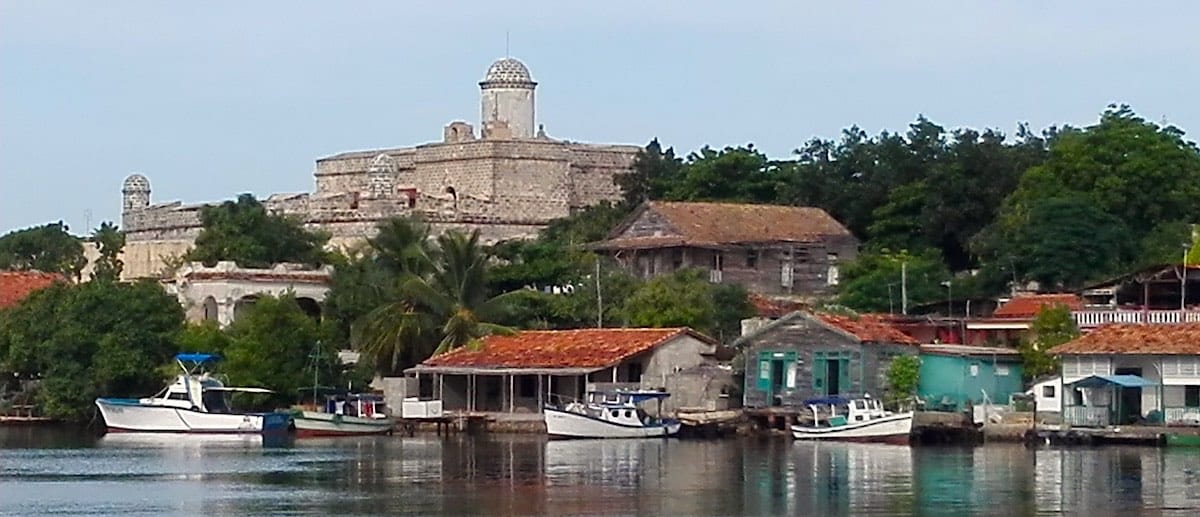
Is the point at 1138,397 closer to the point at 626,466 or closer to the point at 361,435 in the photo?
the point at 626,466

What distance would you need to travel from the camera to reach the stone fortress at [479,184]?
76.7 meters

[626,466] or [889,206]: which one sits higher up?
[889,206]

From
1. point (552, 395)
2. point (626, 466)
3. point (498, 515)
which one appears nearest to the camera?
point (498, 515)

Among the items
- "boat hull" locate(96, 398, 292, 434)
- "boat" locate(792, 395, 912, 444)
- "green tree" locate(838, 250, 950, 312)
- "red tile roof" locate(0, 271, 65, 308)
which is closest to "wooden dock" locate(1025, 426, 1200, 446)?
"boat" locate(792, 395, 912, 444)

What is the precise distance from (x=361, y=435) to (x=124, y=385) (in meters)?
7.70

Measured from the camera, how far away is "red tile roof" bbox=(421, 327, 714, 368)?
56938mm

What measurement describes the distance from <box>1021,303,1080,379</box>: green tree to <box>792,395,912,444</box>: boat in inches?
140

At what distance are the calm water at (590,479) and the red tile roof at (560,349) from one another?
3.92 meters

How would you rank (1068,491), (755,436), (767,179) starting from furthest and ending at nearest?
(767,179) < (755,436) < (1068,491)

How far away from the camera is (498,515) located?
34.1 m

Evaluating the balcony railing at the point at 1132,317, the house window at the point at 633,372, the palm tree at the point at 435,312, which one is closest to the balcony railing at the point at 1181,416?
the balcony railing at the point at 1132,317

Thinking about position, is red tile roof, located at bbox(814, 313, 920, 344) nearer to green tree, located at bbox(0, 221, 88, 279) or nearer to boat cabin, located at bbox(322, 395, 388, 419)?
boat cabin, located at bbox(322, 395, 388, 419)

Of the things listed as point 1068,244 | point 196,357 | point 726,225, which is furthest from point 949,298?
point 196,357

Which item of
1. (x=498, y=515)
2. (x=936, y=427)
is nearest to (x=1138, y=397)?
(x=936, y=427)
